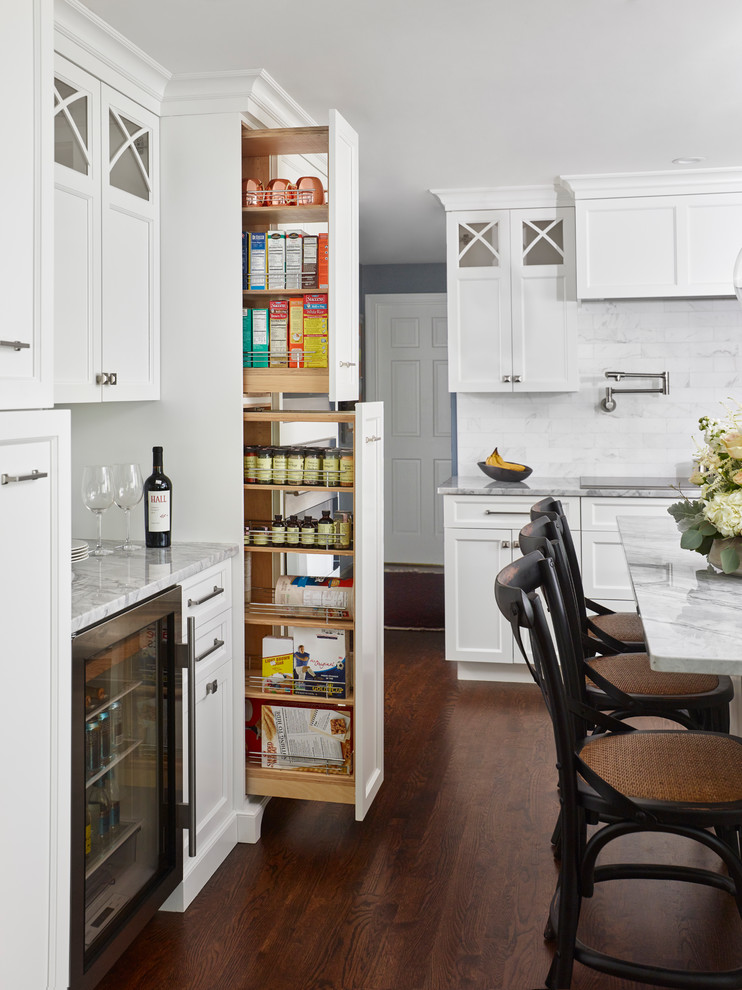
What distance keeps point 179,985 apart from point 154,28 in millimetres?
2638

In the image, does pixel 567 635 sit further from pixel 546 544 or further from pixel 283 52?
pixel 283 52

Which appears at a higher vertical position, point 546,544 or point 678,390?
point 678,390

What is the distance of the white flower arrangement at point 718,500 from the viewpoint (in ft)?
7.02

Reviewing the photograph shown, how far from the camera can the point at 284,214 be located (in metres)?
3.12

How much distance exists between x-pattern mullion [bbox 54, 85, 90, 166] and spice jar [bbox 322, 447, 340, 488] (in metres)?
1.15

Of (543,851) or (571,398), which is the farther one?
(571,398)

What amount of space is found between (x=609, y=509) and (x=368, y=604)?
78.6 inches

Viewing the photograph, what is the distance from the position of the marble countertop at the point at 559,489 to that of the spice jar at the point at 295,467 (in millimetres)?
1789

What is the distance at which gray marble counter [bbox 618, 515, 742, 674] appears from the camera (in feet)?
5.09

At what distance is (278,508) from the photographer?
338cm

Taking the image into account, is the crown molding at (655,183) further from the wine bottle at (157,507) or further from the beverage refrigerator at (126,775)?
the beverage refrigerator at (126,775)

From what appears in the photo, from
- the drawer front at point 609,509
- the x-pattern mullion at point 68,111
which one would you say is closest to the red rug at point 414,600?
the drawer front at point 609,509

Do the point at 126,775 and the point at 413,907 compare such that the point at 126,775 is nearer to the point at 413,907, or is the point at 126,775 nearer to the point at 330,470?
the point at 413,907

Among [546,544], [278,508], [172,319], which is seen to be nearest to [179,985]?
[546,544]
